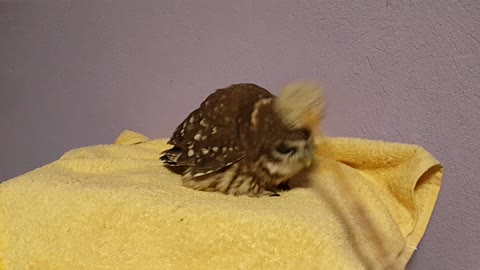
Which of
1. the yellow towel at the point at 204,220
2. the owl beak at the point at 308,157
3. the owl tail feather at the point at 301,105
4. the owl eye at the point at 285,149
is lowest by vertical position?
the yellow towel at the point at 204,220

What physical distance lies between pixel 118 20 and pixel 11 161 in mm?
493

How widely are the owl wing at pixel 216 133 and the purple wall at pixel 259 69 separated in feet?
0.55

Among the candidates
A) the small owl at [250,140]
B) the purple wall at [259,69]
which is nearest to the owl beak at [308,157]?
the small owl at [250,140]

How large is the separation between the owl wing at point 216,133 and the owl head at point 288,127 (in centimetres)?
2

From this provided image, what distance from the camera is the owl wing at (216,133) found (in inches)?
27.8

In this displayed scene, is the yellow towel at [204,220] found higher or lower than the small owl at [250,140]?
lower

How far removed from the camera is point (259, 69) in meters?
0.93

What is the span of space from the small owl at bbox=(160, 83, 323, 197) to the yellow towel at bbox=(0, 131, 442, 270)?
0.02 metres

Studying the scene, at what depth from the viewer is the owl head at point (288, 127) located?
25.0 inches

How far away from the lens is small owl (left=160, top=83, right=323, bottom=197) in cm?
66

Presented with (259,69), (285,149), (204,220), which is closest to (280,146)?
(285,149)

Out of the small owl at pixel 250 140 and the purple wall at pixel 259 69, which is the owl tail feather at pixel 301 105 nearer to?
the small owl at pixel 250 140

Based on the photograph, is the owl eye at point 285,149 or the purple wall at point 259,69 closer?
the owl eye at point 285,149

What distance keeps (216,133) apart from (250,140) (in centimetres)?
5
